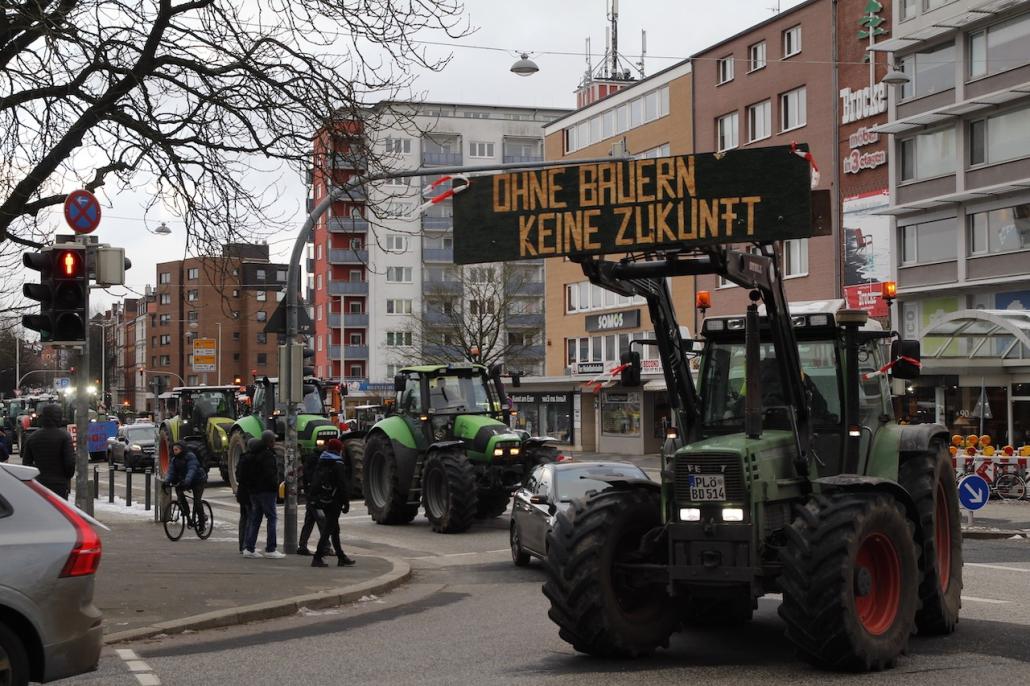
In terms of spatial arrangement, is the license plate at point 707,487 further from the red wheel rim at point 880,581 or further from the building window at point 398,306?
the building window at point 398,306

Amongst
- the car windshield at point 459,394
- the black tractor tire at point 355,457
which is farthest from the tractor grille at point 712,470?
the black tractor tire at point 355,457

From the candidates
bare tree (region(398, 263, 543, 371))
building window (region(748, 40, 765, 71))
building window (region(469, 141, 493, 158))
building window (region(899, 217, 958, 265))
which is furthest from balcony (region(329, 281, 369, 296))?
building window (region(899, 217, 958, 265))

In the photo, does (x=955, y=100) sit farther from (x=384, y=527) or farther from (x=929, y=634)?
(x=929, y=634)

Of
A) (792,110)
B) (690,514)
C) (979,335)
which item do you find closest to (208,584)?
(690,514)

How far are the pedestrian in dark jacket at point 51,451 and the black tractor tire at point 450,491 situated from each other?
739 centimetres

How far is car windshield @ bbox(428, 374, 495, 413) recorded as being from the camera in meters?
23.5

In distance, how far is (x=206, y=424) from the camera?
36.7 metres

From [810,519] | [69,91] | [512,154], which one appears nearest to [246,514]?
[69,91]

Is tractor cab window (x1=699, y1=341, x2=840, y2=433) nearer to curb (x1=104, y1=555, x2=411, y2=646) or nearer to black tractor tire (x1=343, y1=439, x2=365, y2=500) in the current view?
curb (x1=104, y1=555, x2=411, y2=646)

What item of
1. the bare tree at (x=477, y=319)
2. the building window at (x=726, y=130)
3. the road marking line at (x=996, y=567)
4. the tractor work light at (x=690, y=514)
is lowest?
the road marking line at (x=996, y=567)

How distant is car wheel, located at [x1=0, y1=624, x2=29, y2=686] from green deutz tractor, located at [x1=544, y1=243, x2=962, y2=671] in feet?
12.4

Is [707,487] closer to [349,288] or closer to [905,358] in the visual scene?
[905,358]

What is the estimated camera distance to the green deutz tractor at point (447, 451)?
70.4 ft

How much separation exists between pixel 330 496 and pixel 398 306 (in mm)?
78156
